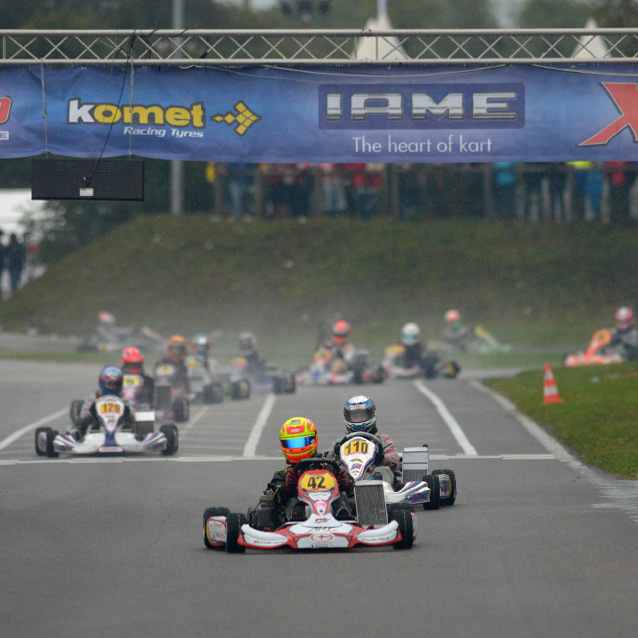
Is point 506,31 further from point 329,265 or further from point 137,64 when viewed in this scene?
point 329,265

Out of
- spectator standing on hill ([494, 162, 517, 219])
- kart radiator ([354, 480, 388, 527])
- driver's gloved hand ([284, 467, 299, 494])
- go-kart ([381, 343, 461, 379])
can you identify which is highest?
spectator standing on hill ([494, 162, 517, 219])

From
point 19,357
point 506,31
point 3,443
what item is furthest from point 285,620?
point 19,357

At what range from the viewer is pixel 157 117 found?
49.3ft

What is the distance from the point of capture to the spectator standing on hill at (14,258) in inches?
1831

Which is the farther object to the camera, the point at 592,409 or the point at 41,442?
the point at 592,409

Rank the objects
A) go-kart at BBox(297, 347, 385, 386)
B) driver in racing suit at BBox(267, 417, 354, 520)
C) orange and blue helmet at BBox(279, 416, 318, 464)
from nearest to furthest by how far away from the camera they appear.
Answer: driver in racing suit at BBox(267, 417, 354, 520) → orange and blue helmet at BBox(279, 416, 318, 464) → go-kart at BBox(297, 347, 385, 386)

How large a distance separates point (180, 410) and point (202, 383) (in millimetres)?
4474

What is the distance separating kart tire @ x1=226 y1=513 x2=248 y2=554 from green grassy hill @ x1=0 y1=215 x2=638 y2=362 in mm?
34231

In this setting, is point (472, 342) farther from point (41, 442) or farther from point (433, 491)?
point (433, 491)

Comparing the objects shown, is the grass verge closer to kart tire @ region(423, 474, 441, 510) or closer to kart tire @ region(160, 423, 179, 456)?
kart tire @ region(423, 474, 441, 510)

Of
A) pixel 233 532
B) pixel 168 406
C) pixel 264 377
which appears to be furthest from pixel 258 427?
pixel 233 532

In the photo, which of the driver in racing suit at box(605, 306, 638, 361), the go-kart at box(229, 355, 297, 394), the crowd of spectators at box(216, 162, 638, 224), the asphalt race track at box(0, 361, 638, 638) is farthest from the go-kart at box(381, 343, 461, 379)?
the crowd of spectators at box(216, 162, 638, 224)

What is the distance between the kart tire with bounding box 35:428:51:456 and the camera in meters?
17.3

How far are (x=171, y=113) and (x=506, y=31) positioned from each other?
386 centimetres
